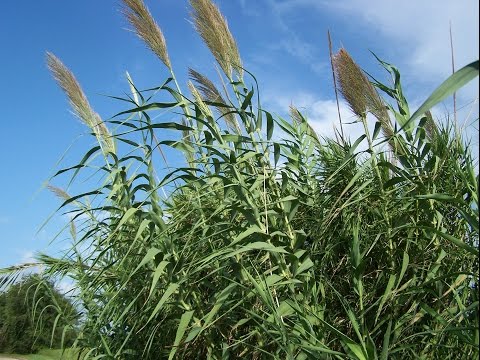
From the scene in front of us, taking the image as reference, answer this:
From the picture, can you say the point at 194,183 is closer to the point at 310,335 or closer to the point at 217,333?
the point at 217,333

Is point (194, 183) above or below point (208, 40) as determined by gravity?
below

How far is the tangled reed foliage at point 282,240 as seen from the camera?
2.10 meters

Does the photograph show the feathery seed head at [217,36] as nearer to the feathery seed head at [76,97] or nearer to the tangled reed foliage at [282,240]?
the tangled reed foliage at [282,240]

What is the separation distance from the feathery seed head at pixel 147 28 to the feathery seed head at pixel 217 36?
209 mm

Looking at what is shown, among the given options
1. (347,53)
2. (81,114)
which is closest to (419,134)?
(347,53)

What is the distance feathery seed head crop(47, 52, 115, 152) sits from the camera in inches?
118

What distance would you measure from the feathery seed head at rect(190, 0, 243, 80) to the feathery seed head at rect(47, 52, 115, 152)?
0.75 meters

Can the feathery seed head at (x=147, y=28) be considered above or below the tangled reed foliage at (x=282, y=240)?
above

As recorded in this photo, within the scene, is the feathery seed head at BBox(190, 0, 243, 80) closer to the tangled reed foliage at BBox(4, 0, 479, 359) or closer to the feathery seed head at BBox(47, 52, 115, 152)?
the tangled reed foliage at BBox(4, 0, 479, 359)

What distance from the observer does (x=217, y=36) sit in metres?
2.53

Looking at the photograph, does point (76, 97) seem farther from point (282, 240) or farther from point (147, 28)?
point (282, 240)

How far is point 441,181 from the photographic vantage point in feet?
8.12

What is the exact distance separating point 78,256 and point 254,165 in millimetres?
1054

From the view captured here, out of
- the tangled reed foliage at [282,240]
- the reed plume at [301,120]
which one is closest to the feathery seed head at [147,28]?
the tangled reed foliage at [282,240]
